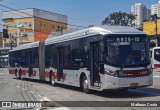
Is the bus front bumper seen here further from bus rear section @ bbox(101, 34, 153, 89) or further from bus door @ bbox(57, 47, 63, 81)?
bus door @ bbox(57, 47, 63, 81)

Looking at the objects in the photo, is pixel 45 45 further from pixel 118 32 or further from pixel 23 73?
pixel 118 32

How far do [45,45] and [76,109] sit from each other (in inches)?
541

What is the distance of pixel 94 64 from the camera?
16.1 m

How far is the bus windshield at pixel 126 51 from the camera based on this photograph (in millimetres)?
14906

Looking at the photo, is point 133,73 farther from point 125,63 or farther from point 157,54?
point 157,54

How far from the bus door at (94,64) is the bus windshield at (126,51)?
982 millimetres

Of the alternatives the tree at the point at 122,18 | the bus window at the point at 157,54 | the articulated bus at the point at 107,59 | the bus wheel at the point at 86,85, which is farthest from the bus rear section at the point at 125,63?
the tree at the point at 122,18

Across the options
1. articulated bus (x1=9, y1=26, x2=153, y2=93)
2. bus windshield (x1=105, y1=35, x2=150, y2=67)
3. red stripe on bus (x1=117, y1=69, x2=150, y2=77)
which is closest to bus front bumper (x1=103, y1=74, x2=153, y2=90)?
articulated bus (x1=9, y1=26, x2=153, y2=93)

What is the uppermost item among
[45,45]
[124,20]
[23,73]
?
[124,20]

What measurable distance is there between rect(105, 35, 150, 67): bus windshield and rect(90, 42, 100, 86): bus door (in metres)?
0.98

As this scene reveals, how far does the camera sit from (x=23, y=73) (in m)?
31.8

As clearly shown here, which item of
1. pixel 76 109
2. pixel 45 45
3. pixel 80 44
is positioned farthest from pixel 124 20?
pixel 76 109

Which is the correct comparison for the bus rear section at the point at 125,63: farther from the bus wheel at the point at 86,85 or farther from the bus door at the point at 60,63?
the bus door at the point at 60,63

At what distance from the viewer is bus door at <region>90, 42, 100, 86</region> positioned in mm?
15797
